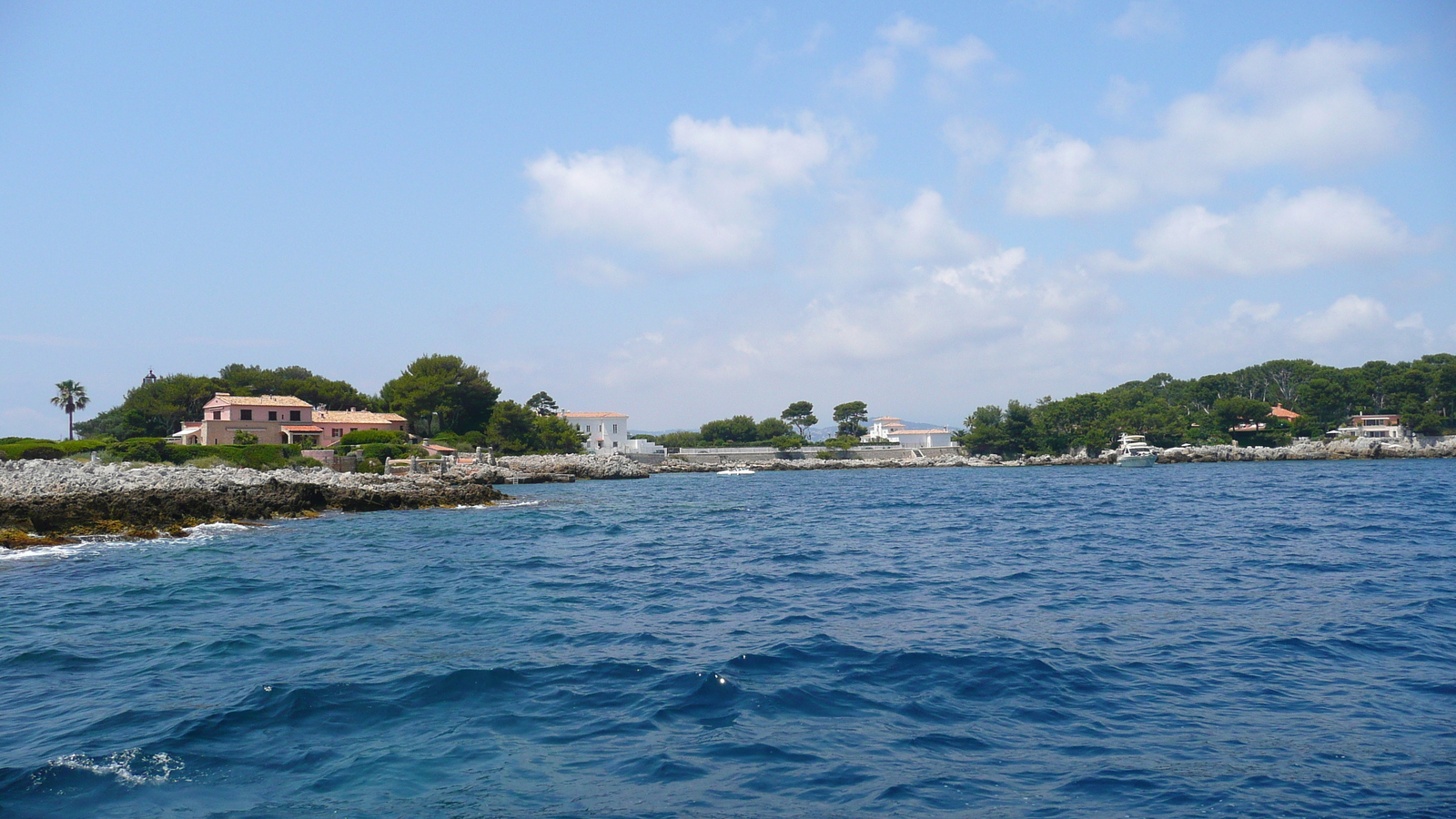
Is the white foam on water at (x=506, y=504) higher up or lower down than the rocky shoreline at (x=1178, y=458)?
lower down

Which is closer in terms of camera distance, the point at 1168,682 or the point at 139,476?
the point at 1168,682

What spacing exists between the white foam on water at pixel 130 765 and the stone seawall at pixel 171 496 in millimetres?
18410

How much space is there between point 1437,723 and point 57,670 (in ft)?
43.9

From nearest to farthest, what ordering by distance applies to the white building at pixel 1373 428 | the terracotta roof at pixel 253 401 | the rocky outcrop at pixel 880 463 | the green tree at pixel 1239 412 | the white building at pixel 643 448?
the terracotta roof at pixel 253 401 → the white building at pixel 1373 428 → the rocky outcrop at pixel 880 463 → the green tree at pixel 1239 412 → the white building at pixel 643 448

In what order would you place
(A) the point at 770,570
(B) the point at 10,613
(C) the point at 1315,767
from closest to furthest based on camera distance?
(C) the point at 1315,767
(B) the point at 10,613
(A) the point at 770,570

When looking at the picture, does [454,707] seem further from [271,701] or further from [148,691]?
[148,691]

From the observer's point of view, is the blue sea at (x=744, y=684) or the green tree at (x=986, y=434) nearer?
the blue sea at (x=744, y=684)

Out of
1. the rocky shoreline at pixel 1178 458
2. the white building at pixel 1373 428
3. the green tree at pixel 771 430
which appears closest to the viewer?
the rocky shoreline at pixel 1178 458

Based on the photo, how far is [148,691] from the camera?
7992mm

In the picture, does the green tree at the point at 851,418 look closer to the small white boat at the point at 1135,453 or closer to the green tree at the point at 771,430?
the green tree at the point at 771,430

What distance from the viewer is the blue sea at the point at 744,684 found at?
545 cm

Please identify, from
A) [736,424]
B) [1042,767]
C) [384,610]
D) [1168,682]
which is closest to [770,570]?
[384,610]

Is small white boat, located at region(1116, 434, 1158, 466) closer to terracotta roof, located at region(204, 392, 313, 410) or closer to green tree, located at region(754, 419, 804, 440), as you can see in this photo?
Result: green tree, located at region(754, 419, 804, 440)

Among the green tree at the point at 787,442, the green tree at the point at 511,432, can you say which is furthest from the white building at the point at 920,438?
the green tree at the point at 511,432
